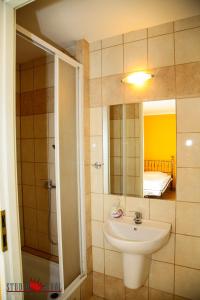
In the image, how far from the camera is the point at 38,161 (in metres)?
2.35

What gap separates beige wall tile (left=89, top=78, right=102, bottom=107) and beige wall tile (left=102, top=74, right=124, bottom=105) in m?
0.04

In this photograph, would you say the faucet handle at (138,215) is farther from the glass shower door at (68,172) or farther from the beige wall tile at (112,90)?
the beige wall tile at (112,90)

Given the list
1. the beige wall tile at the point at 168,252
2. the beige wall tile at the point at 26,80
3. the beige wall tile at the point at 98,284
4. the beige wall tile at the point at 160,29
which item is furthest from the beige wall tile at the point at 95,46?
the beige wall tile at the point at 98,284

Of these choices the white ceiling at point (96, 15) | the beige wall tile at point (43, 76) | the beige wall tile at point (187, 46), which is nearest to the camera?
the white ceiling at point (96, 15)

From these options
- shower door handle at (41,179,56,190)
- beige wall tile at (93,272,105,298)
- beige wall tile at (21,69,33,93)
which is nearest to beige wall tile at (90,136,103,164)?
shower door handle at (41,179,56,190)

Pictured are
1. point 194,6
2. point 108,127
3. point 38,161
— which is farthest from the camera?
point 38,161

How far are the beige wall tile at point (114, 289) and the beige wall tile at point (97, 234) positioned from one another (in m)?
0.33

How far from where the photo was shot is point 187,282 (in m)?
1.65

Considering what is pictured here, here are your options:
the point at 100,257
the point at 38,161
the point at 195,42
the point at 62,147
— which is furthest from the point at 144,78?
the point at 100,257

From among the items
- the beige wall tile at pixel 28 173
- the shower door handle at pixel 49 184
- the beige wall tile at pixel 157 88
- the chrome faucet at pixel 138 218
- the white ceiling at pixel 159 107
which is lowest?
the chrome faucet at pixel 138 218

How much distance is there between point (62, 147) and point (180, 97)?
42.0 inches

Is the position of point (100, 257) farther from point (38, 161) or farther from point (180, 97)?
point (180, 97)

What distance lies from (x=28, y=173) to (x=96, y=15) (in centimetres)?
180

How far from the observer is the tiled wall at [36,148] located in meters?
2.27
